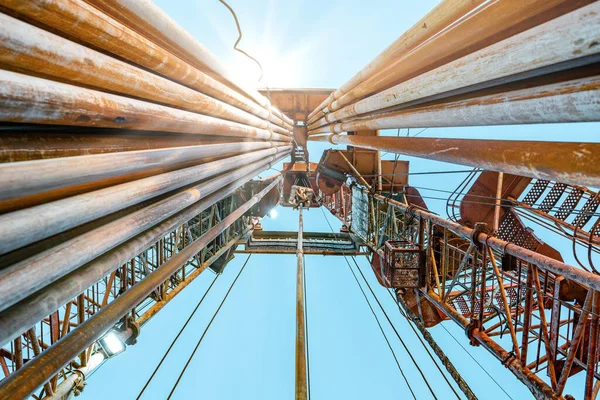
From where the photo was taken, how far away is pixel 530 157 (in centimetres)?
169

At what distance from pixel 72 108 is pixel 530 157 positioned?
2357 millimetres

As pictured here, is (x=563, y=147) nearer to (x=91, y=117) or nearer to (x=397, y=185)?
(x=91, y=117)

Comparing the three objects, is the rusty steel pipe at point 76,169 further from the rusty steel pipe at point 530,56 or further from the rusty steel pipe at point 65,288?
the rusty steel pipe at point 530,56

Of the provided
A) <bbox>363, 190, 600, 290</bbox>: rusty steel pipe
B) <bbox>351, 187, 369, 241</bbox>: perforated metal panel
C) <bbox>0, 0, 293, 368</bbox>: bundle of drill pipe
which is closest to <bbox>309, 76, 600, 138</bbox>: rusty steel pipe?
<bbox>0, 0, 293, 368</bbox>: bundle of drill pipe

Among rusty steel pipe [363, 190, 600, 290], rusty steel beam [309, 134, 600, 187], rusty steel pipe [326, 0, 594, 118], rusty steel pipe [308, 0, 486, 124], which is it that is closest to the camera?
rusty steel beam [309, 134, 600, 187]

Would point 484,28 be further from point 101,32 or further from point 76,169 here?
point 76,169

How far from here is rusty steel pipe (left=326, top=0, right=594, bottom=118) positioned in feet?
5.00

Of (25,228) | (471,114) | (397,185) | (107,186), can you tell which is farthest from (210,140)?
(397,185)

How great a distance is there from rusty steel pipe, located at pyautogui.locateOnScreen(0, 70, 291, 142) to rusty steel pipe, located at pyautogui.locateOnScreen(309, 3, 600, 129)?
1.92 meters

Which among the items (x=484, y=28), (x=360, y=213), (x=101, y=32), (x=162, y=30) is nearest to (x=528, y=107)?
(x=484, y=28)

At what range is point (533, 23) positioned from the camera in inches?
63.9

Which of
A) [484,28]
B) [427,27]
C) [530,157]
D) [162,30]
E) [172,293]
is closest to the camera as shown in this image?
[530,157]

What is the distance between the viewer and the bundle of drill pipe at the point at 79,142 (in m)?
1.14

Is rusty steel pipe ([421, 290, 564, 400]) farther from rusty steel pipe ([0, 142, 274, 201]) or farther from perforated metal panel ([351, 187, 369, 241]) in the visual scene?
rusty steel pipe ([0, 142, 274, 201])
